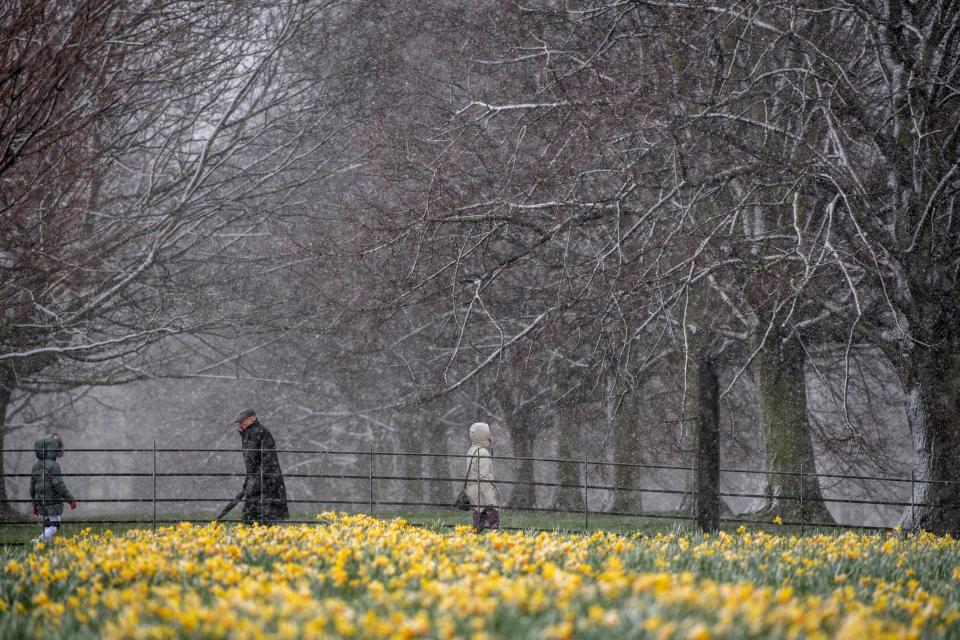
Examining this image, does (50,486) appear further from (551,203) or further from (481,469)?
(551,203)

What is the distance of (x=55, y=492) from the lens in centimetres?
1314

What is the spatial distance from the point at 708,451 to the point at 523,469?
12386mm

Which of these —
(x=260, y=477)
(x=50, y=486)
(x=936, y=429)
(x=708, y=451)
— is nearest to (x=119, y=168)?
(x=50, y=486)

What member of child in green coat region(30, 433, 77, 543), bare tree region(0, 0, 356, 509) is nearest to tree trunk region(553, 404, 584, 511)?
bare tree region(0, 0, 356, 509)

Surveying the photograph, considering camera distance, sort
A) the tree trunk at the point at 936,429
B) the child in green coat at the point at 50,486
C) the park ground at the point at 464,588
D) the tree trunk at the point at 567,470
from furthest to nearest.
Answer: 1. the tree trunk at the point at 567,470
2. the child in green coat at the point at 50,486
3. the tree trunk at the point at 936,429
4. the park ground at the point at 464,588

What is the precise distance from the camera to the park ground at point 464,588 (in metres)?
3.97

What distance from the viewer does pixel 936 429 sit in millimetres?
12273

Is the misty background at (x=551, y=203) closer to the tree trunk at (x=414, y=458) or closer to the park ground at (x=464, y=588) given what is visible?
the park ground at (x=464, y=588)

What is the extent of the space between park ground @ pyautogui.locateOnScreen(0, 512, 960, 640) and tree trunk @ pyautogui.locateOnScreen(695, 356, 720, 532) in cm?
248

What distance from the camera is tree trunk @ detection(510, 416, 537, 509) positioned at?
2198 centimetres

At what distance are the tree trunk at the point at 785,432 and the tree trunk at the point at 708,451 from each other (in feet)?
17.2

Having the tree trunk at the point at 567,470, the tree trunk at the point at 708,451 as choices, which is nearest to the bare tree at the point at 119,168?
the tree trunk at the point at 708,451

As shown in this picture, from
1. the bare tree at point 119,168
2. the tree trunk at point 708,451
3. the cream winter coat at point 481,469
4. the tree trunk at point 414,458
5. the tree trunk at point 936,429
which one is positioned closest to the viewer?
the bare tree at point 119,168

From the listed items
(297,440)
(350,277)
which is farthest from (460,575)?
(297,440)
